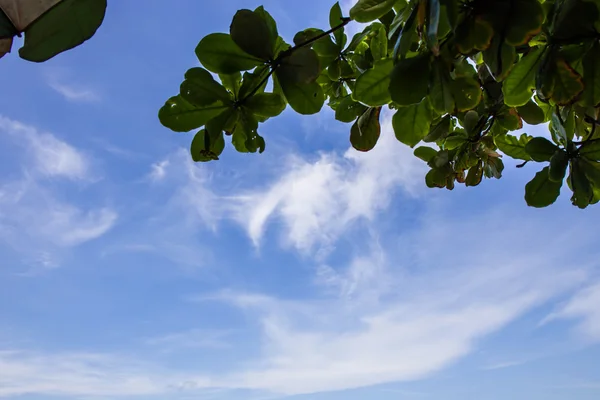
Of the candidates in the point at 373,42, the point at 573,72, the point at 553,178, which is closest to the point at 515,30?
the point at 573,72

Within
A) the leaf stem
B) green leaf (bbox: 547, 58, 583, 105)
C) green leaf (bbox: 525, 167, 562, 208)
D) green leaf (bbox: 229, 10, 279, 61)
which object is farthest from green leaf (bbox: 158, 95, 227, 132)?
green leaf (bbox: 525, 167, 562, 208)

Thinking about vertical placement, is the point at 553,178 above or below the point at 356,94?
below

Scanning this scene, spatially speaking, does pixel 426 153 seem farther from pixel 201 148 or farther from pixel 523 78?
pixel 201 148

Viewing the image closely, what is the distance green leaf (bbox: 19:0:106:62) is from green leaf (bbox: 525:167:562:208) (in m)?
1.44

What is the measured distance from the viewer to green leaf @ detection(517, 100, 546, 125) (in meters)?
1.69

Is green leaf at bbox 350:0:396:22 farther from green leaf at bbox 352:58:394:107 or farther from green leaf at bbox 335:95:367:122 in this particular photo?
green leaf at bbox 335:95:367:122

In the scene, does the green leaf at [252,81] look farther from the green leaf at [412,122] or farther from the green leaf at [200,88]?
the green leaf at [412,122]

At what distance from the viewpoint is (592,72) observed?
3.61ft

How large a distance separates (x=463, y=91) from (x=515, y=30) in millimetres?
243

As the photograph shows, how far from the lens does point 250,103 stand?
4.41 ft

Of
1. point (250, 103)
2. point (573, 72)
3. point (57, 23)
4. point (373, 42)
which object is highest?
point (373, 42)

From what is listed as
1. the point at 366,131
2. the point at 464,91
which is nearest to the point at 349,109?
the point at 366,131

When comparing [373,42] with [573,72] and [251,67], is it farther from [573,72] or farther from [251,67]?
[573,72]

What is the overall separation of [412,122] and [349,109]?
1.07 feet
